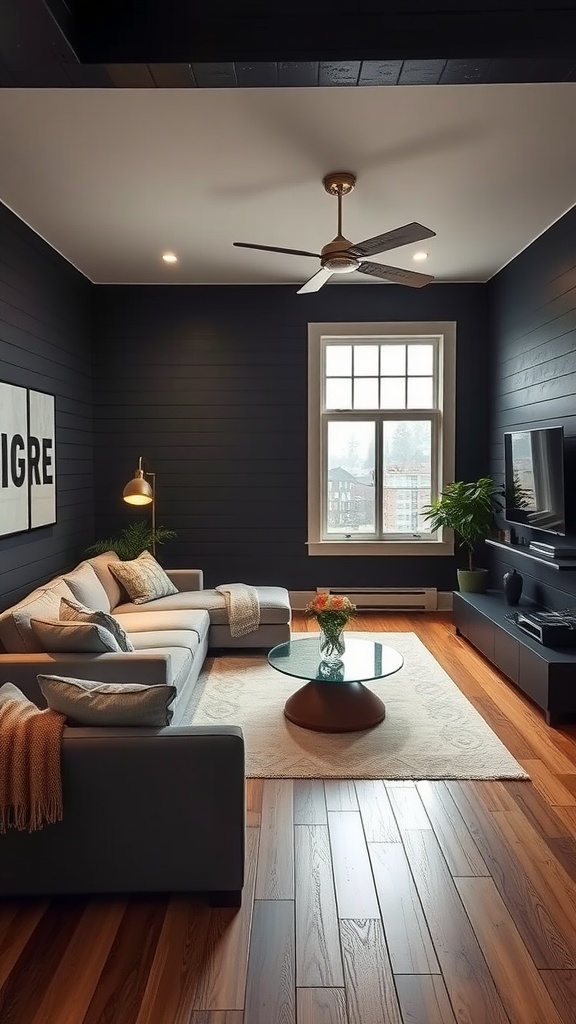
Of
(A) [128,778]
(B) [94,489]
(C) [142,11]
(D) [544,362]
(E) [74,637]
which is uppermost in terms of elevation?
(C) [142,11]

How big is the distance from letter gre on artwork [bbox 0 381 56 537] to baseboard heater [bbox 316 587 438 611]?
2771mm

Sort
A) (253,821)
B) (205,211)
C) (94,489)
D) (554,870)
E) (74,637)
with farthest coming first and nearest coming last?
1. (94,489)
2. (205,211)
3. (74,637)
4. (253,821)
5. (554,870)

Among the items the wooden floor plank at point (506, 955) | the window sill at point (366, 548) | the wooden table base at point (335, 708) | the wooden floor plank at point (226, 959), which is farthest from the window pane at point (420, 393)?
the wooden floor plank at point (226, 959)

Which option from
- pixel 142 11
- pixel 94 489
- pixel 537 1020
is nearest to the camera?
pixel 537 1020

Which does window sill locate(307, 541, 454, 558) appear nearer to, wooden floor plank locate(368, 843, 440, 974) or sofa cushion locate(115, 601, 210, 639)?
sofa cushion locate(115, 601, 210, 639)

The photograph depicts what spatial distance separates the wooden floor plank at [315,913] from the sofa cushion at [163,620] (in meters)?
1.82

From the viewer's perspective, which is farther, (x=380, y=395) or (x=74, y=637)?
(x=380, y=395)

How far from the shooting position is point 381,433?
6145 mm

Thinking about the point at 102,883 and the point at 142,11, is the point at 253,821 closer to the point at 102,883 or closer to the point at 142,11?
the point at 102,883

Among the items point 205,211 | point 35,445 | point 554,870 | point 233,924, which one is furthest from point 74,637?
point 205,211

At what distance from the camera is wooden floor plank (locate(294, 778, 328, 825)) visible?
8.52ft

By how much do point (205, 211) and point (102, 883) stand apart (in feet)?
12.8

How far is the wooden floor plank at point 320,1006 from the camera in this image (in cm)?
164

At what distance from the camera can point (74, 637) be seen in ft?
9.93
